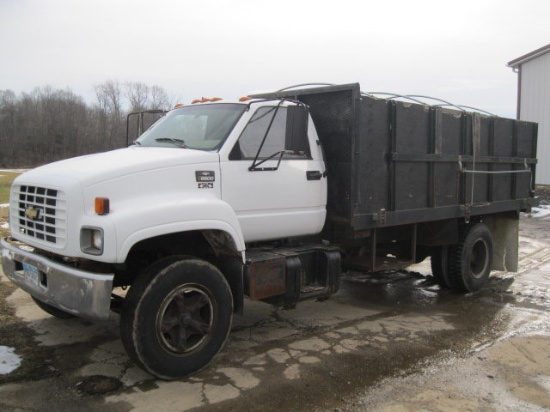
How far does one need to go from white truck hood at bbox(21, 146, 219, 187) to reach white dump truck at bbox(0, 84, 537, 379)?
15 mm

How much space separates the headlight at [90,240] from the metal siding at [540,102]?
845 inches

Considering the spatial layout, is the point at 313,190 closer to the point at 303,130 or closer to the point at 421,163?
the point at 303,130

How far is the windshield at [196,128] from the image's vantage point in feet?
16.0

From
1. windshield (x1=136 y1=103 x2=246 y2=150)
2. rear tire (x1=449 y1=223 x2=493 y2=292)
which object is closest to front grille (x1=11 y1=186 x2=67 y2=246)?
windshield (x1=136 y1=103 x2=246 y2=150)

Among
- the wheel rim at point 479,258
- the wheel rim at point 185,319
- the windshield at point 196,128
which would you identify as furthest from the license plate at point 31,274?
the wheel rim at point 479,258

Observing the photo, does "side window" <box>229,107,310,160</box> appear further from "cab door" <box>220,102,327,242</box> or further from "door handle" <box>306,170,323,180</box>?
"door handle" <box>306,170,323,180</box>

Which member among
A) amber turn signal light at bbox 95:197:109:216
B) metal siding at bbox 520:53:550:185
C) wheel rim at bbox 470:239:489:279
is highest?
metal siding at bbox 520:53:550:185

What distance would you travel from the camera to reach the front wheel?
397cm

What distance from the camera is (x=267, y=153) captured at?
5055 millimetres

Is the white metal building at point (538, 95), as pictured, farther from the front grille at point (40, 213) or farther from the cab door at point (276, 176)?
the front grille at point (40, 213)

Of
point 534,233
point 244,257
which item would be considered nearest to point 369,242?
point 244,257

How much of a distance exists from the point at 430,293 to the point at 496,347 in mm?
2399

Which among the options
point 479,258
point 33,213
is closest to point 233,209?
point 33,213

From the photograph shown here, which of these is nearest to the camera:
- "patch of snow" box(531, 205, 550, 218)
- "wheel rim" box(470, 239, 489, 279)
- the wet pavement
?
the wet pavement
